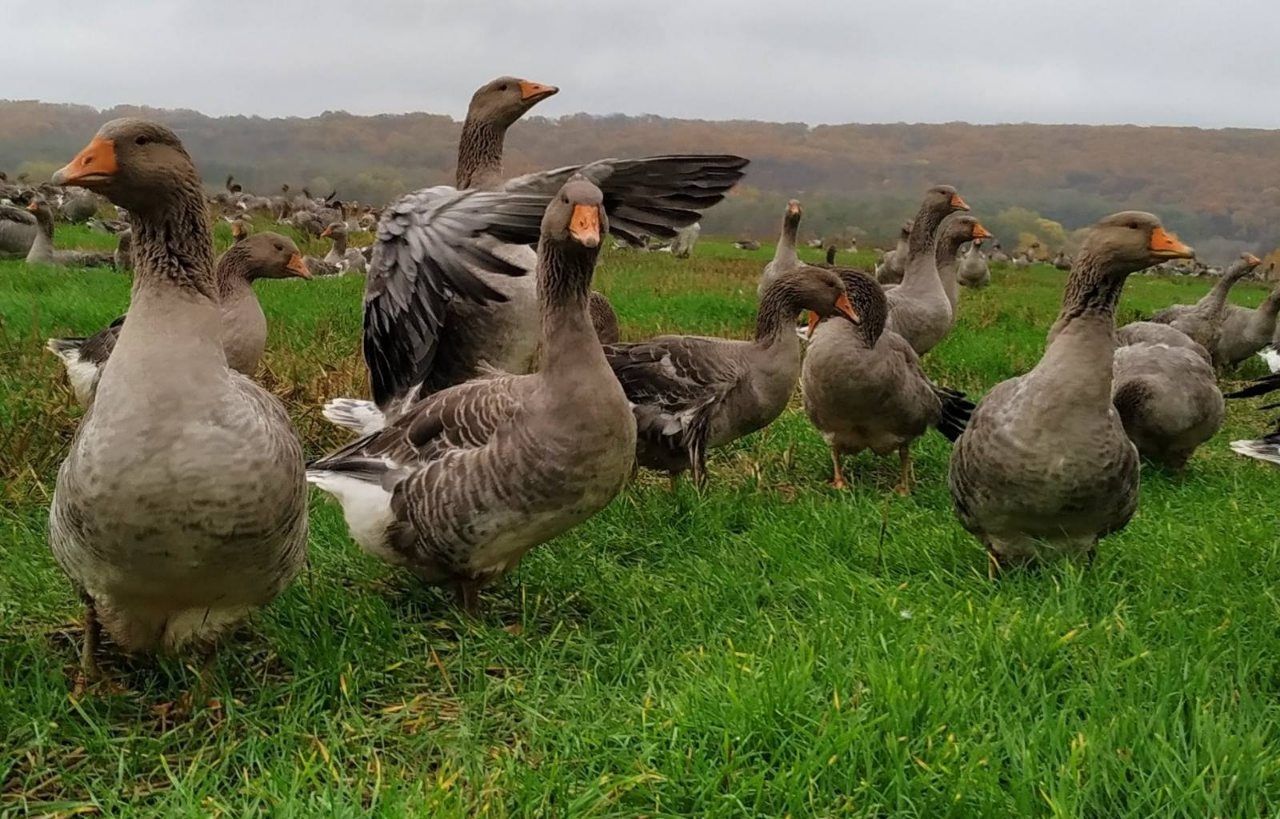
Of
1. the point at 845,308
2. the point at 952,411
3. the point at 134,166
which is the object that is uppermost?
the point at 134,166

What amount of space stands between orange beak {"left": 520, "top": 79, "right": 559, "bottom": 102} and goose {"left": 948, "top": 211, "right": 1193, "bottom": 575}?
3480 millimetres

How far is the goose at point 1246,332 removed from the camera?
458 inches

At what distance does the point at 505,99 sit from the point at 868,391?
9.81 ft

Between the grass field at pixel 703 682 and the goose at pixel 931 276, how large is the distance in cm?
419

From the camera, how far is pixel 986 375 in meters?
9.93

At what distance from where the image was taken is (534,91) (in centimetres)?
634

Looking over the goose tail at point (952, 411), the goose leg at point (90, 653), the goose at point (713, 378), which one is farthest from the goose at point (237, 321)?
the goose tail at point (952, 411)

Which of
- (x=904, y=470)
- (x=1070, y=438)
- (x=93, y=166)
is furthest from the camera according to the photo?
(x=904, y=470)

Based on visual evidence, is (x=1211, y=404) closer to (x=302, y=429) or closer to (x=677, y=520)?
(x=677, y=520)

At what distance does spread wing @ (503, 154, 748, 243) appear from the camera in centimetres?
446

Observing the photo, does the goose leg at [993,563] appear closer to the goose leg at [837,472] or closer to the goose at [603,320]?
the goose leg at [837,472]

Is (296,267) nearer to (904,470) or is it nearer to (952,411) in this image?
(904,470)

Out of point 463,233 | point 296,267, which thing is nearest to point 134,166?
point 463,233

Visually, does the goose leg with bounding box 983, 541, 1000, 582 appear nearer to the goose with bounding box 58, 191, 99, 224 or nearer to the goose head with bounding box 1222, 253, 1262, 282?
the goose head with bounding box 1222, 253, 1262, 282
